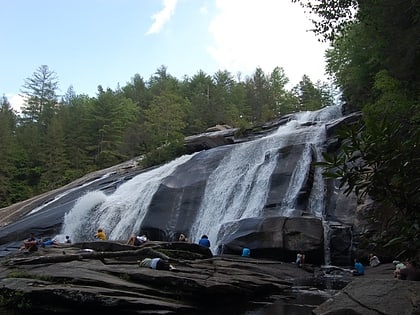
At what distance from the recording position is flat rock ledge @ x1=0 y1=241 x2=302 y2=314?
9.21 m

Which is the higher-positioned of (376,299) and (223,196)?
(223,196)

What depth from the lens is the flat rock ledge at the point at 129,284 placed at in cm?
921

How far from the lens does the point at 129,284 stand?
9.97 meters

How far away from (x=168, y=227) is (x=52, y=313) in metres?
13.0

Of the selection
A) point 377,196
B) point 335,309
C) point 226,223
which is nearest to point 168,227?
point 226,223

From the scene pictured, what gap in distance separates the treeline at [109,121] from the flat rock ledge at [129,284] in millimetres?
25343

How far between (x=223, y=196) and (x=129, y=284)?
42.4 ft

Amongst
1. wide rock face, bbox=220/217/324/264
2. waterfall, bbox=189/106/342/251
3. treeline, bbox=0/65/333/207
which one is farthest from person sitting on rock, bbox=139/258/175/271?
treeline, bbox=0/65/333/207

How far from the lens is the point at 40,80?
232 ft

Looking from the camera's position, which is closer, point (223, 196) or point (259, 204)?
point (259, 204)

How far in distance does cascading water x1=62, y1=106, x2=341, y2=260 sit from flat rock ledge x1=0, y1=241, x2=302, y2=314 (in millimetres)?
6441

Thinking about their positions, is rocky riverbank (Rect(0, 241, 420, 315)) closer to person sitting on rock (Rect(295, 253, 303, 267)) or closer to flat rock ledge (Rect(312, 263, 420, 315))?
flat rock ledge (Rect(312, 263, 420, 315))

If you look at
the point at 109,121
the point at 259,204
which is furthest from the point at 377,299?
the point at 109,121

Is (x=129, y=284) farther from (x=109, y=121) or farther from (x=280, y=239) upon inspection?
(x=109, y=121)
